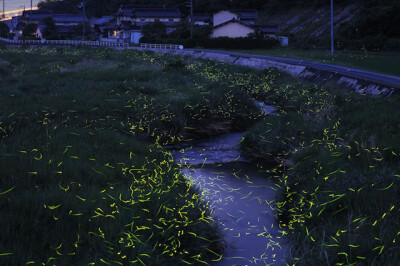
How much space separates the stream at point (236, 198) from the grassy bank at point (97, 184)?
1.63 ft

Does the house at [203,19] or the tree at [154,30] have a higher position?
the house at [203,19]

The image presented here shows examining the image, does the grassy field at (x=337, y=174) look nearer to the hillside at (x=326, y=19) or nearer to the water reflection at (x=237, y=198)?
the water reflection at (x=237, y=198)

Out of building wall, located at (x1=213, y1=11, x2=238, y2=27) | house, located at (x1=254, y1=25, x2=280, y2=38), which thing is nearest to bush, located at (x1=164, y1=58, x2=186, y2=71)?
house, located at (x1=254, y1=25, x2=280, y2=38)

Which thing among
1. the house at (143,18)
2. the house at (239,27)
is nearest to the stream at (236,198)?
the house at (239,27)

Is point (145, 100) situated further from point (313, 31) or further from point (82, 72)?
point (313, 31)

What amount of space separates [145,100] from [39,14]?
118160mm

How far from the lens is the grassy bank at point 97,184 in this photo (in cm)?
569

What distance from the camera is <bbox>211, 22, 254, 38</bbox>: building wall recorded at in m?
67.9

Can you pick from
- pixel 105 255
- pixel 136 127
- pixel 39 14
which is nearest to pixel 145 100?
pixel 136 127

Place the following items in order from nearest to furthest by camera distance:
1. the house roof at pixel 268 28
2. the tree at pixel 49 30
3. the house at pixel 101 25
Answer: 1. the house roof at pixel 268 28
2. the tree at pixel 49 30
3. the house at pixel 101 25

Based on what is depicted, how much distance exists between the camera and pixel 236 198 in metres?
9.26

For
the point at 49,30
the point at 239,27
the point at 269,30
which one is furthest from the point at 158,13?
the point at 269,30

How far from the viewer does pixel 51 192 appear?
6777 mm

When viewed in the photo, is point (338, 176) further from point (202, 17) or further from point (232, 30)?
point (202, 17)
